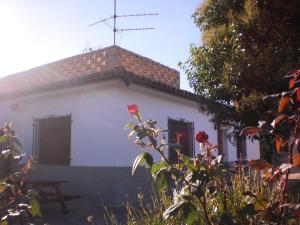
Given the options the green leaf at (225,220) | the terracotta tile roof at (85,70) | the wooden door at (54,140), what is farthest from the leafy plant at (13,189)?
the wooden door at (54,140)

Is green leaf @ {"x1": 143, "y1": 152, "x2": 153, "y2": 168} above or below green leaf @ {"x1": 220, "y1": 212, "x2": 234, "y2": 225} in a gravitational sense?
above

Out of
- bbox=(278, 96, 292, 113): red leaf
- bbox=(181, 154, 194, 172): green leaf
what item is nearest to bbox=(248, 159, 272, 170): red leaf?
bbox=(278, 96, 292, 113): red leaf

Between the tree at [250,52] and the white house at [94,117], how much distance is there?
10.9 ft

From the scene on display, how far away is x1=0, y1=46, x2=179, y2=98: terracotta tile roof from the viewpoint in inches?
432

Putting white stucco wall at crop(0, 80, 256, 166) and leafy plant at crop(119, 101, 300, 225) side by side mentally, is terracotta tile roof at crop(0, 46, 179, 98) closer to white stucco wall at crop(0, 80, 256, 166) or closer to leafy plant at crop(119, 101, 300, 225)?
white stucco wall at crop(0, 80, 256, 166)

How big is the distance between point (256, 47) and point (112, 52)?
7.04 m

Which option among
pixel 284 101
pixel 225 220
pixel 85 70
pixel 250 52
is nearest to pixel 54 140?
pixel 85 70

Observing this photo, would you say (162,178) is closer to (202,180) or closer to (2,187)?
(202,180)

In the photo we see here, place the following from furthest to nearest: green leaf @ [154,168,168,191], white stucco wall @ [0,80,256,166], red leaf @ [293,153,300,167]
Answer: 1. white stucco wall @ [0,80,256,166]
2. green leaf @ [154,168,168,191]
3. red leaf @ [293,153,300,167]

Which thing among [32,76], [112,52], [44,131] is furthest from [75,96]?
[32,76]

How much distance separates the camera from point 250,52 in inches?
225

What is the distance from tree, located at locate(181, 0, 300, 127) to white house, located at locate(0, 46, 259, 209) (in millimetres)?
3320

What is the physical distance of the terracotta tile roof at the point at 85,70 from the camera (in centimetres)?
1098

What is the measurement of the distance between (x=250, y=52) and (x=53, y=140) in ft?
21.7
